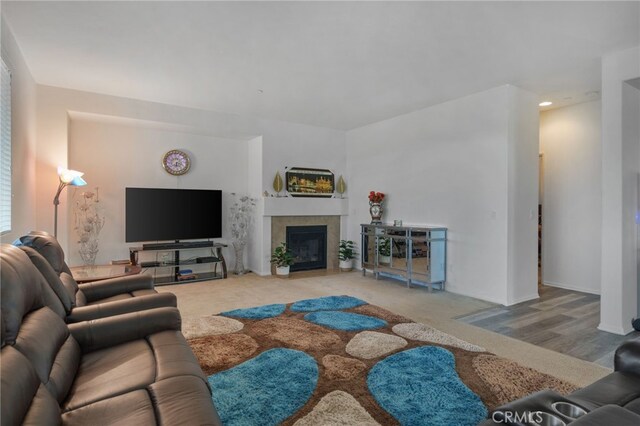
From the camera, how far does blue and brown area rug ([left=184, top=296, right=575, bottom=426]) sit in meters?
1.96

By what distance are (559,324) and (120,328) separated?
391 centimetres

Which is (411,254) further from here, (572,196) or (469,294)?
(572,196)

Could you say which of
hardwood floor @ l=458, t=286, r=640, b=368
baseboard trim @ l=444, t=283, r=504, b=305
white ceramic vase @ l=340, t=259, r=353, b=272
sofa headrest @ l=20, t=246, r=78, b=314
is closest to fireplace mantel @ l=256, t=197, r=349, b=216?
white ceramic vase @ l=340, t=259, r=353, b=272

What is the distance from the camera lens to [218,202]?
19.2 ft

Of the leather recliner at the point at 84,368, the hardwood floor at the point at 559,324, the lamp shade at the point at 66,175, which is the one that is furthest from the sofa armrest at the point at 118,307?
the hardwood floor at the point at 559,324

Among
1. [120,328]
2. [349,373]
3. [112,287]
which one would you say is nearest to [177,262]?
[112,287]

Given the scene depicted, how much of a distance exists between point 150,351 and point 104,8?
253 cm

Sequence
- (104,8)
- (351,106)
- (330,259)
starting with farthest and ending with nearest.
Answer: (330,259)
(351,106)
(104,8)

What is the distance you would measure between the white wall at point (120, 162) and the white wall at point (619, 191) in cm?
536

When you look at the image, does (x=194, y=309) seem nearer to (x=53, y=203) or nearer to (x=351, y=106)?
(x=53, y=203)

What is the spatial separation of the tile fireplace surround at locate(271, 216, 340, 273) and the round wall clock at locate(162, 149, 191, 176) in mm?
1676

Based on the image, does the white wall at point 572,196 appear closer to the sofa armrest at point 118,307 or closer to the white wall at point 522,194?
the white wall at point 522,194

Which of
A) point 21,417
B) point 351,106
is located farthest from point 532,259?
point 21,417

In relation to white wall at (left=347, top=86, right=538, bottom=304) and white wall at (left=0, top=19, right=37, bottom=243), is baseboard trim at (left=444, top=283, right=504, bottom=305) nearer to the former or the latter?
white wall at (left=347, top=86, right=538, bottom=304)
